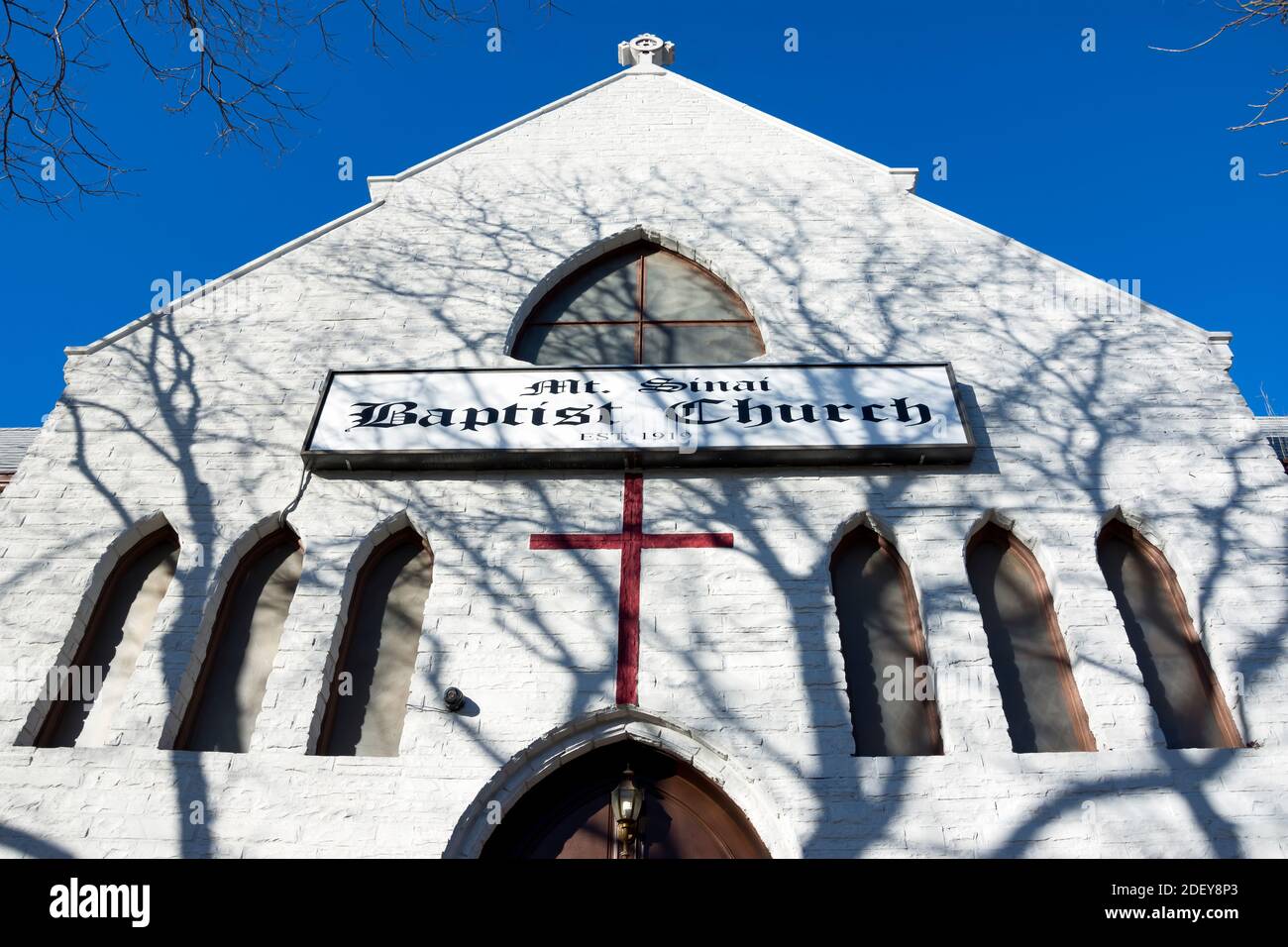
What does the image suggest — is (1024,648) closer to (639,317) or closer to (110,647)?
(639,317)

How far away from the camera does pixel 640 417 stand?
791 cm

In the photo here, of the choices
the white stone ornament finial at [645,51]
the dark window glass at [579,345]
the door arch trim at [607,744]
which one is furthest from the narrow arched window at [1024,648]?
the white stone ornament finial at [645,51]

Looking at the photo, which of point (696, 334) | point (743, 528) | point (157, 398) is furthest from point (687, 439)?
point (157, 398)

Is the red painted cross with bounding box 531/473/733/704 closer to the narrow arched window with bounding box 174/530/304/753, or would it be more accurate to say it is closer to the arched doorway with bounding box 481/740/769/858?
the arched doorway with bounding box 481/740/769/858

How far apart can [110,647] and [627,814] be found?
393 centimetres

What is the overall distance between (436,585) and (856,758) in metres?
3.09

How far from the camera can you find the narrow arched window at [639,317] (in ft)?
30.2

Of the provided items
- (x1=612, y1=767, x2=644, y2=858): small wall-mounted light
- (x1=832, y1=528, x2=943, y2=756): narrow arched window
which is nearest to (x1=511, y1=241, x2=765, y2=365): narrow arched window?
(x1=832, y1=528, x2=943, y2=756): narrow arched window

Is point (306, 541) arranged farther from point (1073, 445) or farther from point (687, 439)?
point (1073, 445)

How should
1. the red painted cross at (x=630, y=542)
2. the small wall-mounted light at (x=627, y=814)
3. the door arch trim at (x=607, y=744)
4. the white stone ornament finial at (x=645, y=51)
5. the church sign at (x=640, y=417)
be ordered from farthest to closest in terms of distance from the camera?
the white stone ornament finial at (x=645, y=51) < the church sign at (x=640, y=417) < the red painted cross at (x=630, y=542) < the small wall-mounted light at (x=627, y=814) < the door arch trim at (x=607, y=744)

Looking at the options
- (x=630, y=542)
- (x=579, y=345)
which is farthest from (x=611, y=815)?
(x=579, y=345)

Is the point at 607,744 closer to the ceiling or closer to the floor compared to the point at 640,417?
closer to the floor

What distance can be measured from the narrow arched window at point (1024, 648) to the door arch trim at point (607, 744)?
5.85 feet

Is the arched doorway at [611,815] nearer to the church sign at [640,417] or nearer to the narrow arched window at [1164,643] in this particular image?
the church sign at [640,417]
